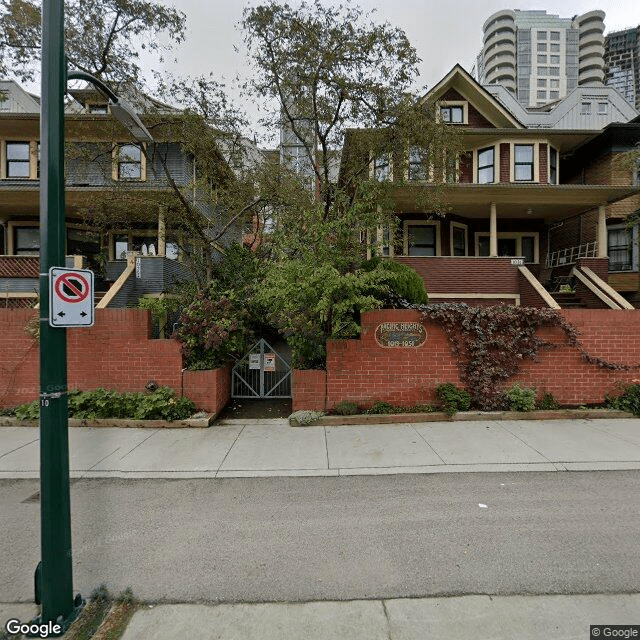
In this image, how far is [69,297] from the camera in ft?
7.93

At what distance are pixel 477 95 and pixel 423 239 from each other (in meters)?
5.91

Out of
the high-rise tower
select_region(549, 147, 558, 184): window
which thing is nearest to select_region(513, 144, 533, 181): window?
select_region(549, 147, 558, 184): window

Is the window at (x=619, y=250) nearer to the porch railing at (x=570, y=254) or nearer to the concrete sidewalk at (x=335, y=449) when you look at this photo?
the porch railing at (x=570, y=254)

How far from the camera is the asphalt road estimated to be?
280 centimetres

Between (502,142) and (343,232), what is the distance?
446 inches

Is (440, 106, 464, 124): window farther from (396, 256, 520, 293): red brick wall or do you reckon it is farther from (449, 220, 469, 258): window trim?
(396, 256, 520, 293): red brick wall

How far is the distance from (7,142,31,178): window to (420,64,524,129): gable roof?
15697mm

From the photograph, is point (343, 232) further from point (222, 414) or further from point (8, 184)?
point (8, 184)

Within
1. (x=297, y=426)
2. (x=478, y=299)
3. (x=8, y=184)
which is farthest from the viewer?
(x=8, y=184)

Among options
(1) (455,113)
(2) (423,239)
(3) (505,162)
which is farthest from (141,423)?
(1) (455,113)

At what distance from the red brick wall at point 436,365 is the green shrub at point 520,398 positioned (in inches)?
8.3

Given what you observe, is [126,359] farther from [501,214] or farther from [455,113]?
[455,113]

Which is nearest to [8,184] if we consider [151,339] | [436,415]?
[151,339]

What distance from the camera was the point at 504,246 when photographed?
16359 mm
